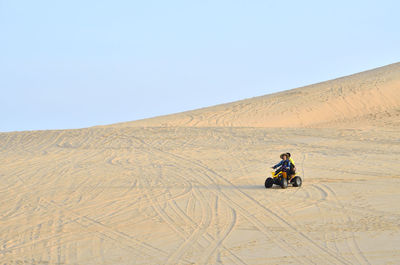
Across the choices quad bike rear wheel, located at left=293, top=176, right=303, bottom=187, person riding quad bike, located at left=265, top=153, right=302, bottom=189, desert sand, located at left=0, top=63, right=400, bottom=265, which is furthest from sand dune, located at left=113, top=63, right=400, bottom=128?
person riding quad bike, located at left=265, top=153, right=302, bottom=189

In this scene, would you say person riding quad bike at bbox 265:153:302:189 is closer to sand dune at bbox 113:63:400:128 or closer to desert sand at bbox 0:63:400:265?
desert sand at bbox 0:63:400:265

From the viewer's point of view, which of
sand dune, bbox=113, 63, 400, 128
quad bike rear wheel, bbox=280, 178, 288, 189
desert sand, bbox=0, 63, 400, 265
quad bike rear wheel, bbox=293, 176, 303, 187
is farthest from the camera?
sand dune, bbox=113, 63, 400, 128

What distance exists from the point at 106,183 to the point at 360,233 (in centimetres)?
824

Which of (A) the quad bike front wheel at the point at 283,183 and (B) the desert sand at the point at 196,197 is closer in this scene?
(B) the desert sand at the point at 196,197

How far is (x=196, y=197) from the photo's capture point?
14.0 metres

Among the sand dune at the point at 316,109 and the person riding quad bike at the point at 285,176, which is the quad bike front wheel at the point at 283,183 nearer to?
the person riding quad bike at the point at 285,176

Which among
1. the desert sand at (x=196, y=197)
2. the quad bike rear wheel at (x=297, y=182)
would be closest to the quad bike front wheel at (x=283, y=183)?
the quad bike rear wheel at (x=297, y=182)

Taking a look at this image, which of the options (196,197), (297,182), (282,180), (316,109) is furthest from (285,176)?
(316,109)

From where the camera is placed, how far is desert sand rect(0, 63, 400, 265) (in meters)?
9.33

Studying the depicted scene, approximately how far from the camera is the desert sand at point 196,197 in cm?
933

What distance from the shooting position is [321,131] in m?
28.0

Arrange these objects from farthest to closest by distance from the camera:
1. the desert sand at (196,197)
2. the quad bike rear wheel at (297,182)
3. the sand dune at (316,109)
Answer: the sand dune at (316,109)
the quad bike rear wheel at (297,182)
the desert sand at (196,197)

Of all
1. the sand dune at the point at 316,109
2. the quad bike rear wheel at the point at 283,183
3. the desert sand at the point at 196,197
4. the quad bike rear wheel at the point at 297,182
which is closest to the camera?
the desert sand at the point at 196,197

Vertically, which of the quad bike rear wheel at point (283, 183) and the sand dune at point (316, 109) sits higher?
the sand dune at point (316, 109)
